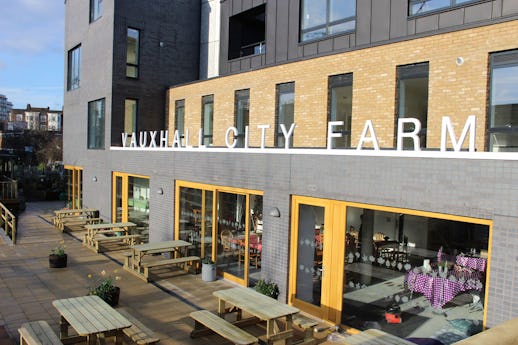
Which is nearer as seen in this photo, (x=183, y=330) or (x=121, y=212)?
(x=183, y=330)

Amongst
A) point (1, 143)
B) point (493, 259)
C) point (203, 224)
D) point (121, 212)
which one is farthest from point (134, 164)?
point (1, 143)

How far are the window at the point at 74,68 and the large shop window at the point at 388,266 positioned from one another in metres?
17.3

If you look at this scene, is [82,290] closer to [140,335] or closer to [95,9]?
[140,335]

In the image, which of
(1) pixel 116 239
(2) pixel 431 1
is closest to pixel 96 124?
(1) pixel 116 239

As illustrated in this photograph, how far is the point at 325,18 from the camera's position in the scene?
1348 cm

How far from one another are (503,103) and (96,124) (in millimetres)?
16322

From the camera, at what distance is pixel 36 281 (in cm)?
1122

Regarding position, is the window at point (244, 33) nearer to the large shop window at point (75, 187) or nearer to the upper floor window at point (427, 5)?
the upper floor window at point (427, 5)

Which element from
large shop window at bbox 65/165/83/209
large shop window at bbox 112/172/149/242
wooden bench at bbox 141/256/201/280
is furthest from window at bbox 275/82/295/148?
large shop window at bbox 65/165/83/209

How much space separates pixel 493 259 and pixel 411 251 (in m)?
1.45

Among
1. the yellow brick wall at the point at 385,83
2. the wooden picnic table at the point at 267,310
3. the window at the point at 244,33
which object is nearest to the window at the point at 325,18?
the yellow brick wall at the point at 385,83

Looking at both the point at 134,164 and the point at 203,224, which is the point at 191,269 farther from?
the point at 134,164

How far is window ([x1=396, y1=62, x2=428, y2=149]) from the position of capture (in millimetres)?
10523

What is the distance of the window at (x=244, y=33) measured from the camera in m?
17.8
